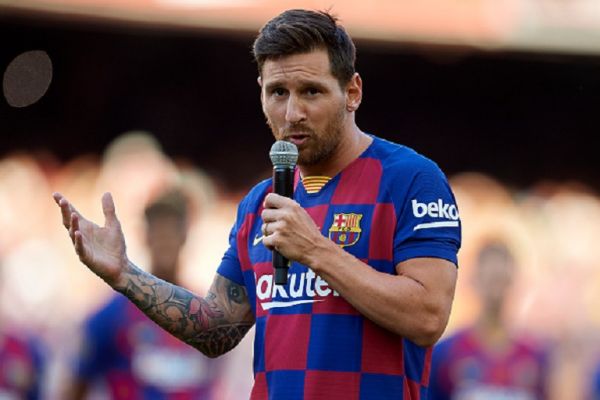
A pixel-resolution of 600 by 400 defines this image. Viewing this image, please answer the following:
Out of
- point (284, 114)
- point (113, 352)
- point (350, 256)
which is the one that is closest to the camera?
point (350, 256)

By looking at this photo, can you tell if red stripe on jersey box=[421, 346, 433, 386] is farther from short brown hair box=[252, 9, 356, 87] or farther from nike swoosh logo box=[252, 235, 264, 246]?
short brown hair box=[252, 9, 356, 87]

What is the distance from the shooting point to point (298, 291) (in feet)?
13.2

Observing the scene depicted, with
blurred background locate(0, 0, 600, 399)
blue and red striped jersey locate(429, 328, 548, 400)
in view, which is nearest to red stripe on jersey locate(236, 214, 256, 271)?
blue and red striped jersey locate(429, 328, 548, 400)

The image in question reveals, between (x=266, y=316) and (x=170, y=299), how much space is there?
0.37 metres

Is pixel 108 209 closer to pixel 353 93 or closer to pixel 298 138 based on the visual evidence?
pixel 298 138

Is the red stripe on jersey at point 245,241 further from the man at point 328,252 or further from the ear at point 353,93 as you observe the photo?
the ear at point 353,93

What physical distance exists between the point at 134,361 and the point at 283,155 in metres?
3.75

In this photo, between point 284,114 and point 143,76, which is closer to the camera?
point 284,114

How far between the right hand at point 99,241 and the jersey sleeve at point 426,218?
889mm

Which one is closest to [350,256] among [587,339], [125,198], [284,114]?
[284,114]

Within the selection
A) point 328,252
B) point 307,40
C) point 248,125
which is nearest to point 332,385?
point 328,252

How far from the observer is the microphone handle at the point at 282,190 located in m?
3.79

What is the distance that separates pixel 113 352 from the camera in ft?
24.2

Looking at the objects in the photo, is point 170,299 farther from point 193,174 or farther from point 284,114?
point 193,174
